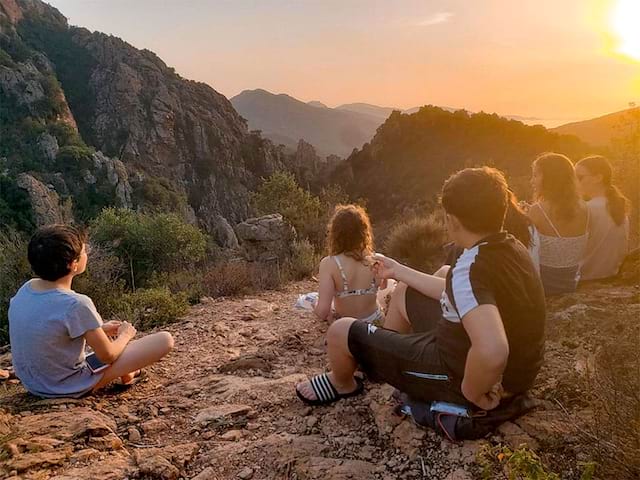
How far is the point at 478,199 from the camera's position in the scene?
1.99m

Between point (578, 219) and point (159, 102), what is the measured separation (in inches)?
2286

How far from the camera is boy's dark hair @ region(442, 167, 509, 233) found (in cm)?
199

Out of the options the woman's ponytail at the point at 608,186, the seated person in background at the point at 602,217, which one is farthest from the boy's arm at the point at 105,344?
the woman's ponytail at the point at 608,186

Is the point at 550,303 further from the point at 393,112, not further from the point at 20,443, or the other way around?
the point at 393,112

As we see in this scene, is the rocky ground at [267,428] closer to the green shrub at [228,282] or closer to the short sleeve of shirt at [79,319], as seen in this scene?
the short sleeve of shirt at [79,319]

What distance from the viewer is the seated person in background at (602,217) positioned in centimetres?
421

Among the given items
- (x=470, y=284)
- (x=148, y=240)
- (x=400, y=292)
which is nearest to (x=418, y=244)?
(x=400, y=292)

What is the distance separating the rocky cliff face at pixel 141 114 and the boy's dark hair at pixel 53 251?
44.6m

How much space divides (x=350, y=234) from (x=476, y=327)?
183 centimetres

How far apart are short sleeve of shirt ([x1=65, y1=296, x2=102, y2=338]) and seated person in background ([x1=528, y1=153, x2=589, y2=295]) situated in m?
2.93

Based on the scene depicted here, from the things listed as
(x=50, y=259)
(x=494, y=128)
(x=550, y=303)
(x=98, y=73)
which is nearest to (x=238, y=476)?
(x=50, y=259)

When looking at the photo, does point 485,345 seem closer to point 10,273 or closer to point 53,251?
point 53,251

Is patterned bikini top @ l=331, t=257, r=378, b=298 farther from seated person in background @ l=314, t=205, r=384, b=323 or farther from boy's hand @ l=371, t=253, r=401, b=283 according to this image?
boy's hand @ l=371, t=253, r=401, b=283

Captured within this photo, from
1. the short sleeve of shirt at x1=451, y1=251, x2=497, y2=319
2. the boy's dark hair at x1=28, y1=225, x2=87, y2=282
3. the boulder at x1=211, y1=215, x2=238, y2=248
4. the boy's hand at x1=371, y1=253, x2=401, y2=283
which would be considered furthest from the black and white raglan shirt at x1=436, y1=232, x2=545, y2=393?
the boulder at x1=211, y1=215, x2=238, y2=248
